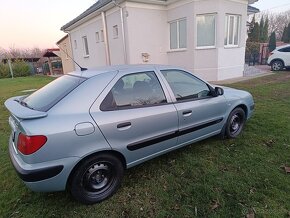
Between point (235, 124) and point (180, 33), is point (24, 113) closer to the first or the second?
point (235, 124)

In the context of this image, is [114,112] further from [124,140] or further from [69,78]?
[69,78]

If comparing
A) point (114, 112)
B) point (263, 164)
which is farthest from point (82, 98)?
point (263, 164)

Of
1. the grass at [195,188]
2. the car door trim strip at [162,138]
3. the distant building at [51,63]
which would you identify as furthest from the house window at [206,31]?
the distant building at [51,63]

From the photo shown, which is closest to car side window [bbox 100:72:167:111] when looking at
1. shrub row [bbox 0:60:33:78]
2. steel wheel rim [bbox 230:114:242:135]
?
steel wheel rim [bbox 230:114:242:135]

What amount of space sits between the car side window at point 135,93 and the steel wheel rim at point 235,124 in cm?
179

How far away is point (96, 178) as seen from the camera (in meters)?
2.60

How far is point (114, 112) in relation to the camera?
8.36 ft

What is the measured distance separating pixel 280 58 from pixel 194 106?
14.0 metres

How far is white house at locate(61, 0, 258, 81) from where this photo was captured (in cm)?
1055

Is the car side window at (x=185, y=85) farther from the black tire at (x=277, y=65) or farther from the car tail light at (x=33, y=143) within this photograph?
the black tire at (x=277, y=65)

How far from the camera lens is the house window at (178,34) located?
11.2 meters

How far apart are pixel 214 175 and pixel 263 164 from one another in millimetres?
829

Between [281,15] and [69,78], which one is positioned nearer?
[69,78]

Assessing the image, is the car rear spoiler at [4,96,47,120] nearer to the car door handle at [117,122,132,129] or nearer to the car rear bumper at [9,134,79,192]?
the car rear bumper at [9,134,79,192]
